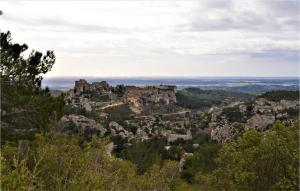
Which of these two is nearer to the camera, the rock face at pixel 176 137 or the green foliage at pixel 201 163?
the green foliage at pixel 201 163

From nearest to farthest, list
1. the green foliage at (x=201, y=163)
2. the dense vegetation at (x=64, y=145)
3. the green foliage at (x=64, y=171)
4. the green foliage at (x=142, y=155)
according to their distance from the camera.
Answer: the green foliage at (x=64, y=171) < the dense vegetation at (x=64, y=145) < the green foliage at (x=201, y=163) < the green foliage at (x=142, y=155)

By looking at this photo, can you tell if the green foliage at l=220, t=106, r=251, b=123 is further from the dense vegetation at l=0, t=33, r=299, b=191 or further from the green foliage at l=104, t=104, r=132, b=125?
the dense vegetation at l=0, t=33, r=299, b=191

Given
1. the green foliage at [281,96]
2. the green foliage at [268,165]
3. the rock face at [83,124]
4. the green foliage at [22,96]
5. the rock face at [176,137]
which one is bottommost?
the rock face at [176,137]

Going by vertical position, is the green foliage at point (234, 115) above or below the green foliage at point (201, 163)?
above

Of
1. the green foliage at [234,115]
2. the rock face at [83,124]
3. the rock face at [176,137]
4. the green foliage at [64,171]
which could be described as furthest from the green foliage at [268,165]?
the green foliage at [234,115]

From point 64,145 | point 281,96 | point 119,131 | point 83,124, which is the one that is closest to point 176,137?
point 119,131

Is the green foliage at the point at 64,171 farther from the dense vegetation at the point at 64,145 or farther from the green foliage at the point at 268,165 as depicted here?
the green foliage at the point at 268,165

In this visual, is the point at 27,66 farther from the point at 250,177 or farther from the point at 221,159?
the point at 250,177

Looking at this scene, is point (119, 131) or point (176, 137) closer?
point (176, 137)

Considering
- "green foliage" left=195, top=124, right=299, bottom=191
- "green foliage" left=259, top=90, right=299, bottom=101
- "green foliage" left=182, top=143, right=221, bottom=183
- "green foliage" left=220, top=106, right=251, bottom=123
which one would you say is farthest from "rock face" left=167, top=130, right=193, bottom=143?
"green foliage" left=195, top=124, right=299, bottom=191

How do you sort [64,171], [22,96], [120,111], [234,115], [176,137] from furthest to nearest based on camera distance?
[120,111] → [234,115] → [176,137] → [22,96] → [64,171]

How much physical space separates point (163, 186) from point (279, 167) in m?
7.33

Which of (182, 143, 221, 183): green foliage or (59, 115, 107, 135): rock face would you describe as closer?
(182, 143, 221, 183): green foliage

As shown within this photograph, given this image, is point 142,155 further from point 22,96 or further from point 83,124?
point 22,96
